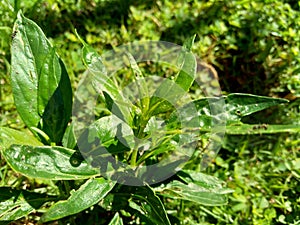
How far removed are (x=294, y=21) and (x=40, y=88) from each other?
1471 millimetres

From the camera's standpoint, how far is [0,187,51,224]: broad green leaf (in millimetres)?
1591

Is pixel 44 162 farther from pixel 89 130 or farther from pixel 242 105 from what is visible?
pixel 242 105

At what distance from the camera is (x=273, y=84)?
2.59m

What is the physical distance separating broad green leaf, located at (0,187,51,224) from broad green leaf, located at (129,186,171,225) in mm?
319

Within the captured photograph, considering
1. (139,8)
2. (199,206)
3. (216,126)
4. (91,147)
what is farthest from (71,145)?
(139,8)

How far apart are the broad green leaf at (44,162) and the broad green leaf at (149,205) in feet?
0.68

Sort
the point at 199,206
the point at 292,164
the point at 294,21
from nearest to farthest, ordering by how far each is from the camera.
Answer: the point at 199,206 < the point at 292,164 < the point at 294,21

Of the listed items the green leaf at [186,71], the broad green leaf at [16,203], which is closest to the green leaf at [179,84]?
the green leaf at [186,71]

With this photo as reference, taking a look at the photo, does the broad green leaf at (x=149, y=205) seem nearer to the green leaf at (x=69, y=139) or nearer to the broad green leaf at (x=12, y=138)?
the green leaf at (x=69, y=139)

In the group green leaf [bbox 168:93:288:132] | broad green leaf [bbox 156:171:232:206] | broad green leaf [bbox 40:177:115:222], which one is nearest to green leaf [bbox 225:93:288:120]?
green leaf [bbox 168:93:288:132]

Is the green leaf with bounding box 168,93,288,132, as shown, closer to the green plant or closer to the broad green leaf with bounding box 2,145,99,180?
the green plant

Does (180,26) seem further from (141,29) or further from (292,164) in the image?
(292,164)

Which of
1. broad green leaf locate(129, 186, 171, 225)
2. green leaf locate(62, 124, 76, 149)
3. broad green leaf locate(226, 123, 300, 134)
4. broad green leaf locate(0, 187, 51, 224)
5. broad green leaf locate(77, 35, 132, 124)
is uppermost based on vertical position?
broad green leaf locate(77, 35, 132, 124)

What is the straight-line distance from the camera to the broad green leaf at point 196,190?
1.73 meters
